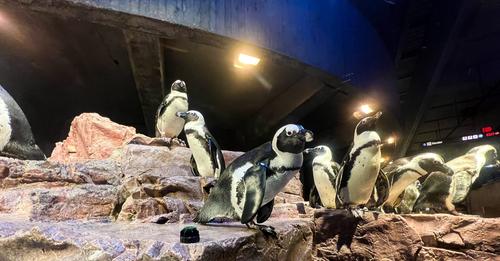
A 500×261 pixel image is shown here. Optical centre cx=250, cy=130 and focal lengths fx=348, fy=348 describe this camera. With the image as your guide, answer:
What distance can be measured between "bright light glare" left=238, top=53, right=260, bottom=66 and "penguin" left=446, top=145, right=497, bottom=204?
332 centimetres

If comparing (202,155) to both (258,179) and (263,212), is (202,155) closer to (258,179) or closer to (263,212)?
(263,212)

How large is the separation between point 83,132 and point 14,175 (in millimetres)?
1962

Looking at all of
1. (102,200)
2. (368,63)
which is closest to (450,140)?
(368,63)

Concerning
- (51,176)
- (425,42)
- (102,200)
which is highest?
(425,42)

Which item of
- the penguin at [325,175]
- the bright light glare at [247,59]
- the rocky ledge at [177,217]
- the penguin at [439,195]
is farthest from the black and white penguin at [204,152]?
the penguin at [439,195]

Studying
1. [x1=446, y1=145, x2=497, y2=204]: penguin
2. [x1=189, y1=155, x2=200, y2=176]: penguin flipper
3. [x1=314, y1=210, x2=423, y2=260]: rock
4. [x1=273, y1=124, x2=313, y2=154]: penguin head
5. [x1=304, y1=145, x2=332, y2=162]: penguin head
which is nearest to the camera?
[x1=273, y1=124, x2=313, y2=154]: penguin head

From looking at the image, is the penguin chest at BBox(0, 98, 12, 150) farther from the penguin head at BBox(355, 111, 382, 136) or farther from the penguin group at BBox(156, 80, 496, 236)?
the penguin head at BBox(355, 111, 382, 136)

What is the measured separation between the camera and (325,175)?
432 centimetres

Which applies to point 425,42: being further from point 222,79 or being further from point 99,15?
point 99,15

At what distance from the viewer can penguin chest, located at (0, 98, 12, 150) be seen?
3.51 metres

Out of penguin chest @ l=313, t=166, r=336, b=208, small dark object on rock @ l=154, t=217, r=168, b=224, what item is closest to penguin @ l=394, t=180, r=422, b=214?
penguin chest @ l=313, t=166, r=336, b=208

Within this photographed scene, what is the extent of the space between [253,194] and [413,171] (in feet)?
10.5

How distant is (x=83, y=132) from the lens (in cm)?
522

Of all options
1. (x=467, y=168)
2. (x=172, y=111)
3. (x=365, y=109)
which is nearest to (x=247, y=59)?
(x=172, y=111)
